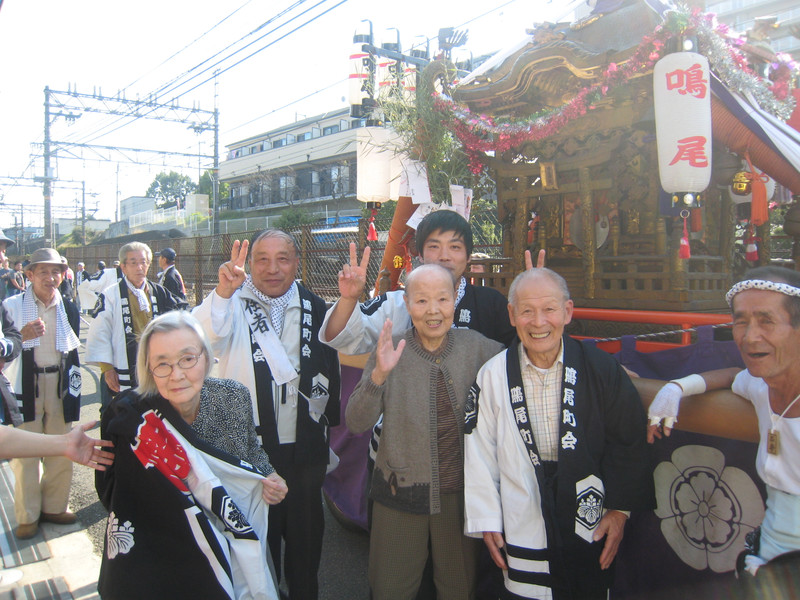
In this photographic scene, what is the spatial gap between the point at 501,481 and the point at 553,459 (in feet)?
0.69

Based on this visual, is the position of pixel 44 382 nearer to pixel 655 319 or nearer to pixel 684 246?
pixel 655 319

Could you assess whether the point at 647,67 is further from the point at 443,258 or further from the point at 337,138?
the point at 337,138

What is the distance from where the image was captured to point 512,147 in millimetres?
4016

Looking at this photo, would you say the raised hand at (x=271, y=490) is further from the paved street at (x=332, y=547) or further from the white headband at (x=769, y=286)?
the white headband at (x=769, y=286)

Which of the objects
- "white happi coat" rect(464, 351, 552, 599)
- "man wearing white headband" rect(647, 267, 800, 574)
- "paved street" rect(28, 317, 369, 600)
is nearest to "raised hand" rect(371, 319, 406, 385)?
"white happi coat" rect(464, 351, 552, 599)

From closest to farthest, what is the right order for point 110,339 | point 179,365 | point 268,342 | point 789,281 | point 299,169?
point 789,281 → point 179,365 → point 268,342 → point 110,339 → point 299,169

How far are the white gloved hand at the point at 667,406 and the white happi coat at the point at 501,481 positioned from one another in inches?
18.0

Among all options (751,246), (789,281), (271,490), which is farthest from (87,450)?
(751,246)

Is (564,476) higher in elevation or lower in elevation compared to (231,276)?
lower

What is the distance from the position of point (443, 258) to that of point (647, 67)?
2.06m

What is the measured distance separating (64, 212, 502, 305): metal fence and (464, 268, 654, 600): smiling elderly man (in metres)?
3.31

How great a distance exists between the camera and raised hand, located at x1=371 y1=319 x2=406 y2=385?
1979 millimetres

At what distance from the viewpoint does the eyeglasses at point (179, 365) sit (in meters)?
1.85

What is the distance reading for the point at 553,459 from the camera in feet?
6.05
